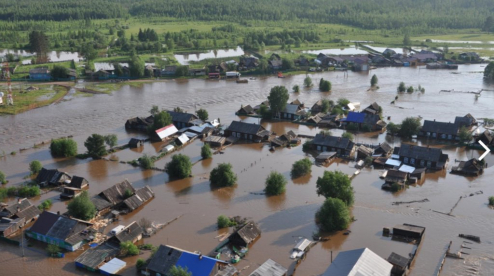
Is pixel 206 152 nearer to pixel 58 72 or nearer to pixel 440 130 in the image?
pixel 440 130

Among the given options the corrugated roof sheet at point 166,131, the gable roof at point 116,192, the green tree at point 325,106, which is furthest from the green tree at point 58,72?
the gable roof at point 116,192

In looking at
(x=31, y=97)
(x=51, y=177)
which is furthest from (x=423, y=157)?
(x=31, y=97)

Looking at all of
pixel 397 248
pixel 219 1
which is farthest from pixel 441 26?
pixel 397 248

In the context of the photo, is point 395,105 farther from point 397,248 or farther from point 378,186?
point 397,248

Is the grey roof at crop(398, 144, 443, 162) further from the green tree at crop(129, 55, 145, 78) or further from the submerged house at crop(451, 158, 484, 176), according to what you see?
the green tree at crop(129, 55, 145, 78)

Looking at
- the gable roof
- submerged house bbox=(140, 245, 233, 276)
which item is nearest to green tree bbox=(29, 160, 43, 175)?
the gable roof
